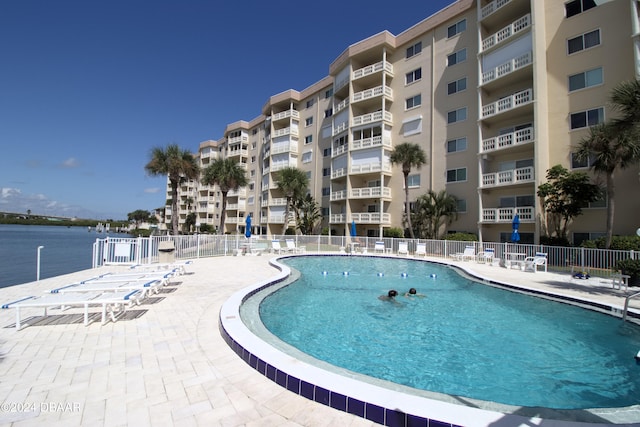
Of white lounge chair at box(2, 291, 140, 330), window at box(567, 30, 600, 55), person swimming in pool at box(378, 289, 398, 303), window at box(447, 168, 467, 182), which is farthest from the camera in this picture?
window at box(447, 168, 467, 182)

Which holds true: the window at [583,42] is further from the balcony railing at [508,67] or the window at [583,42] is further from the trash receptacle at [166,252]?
the trash receptacle at [166,252]

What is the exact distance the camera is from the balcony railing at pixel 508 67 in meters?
19.0

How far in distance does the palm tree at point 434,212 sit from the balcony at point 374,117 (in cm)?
862

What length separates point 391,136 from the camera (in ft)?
92.4

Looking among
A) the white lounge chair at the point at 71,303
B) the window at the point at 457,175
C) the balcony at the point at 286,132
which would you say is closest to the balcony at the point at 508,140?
the window at the point at 457,175

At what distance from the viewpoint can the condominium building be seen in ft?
56.1

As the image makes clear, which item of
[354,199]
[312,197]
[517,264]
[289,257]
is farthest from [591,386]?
[312,197]

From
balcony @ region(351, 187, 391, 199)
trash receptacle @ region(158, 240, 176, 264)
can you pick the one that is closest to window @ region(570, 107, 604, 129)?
balcony @ region(351, 187, 391, 199)

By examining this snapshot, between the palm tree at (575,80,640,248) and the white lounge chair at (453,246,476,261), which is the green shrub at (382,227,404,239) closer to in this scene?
the white lounge chair at (453,246,476,261)

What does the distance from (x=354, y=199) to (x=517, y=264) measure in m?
16.5

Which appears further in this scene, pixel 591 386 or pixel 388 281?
pixel 388 281

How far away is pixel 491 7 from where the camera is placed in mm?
20953

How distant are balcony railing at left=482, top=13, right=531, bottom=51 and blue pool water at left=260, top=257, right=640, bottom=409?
1887 cm

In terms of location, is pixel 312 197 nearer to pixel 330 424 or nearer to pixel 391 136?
pixel 391 136
